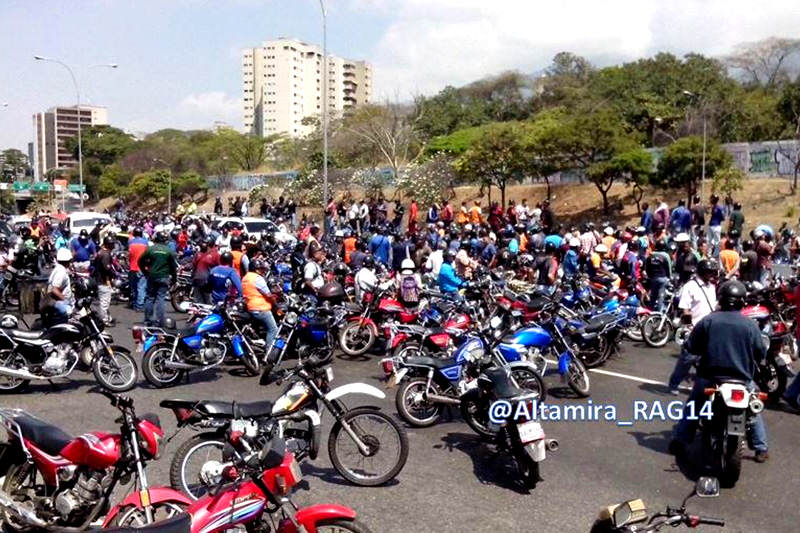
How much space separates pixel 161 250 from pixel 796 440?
9.01 m

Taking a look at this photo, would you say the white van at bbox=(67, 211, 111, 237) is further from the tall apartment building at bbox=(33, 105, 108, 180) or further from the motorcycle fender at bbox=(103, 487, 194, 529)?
the tall apartment building at bbox=(33, 105, 108, 180)

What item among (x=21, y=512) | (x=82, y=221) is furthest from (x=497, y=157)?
(x=21, y=512)

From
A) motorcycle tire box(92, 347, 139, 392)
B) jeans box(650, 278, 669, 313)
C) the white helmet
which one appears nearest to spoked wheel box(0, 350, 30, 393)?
motorcycle tire box(92, 347, 139, 392)

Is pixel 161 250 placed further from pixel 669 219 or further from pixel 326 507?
pixel 669 219

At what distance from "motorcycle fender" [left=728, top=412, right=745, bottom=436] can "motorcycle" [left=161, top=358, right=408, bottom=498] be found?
8.32 feet

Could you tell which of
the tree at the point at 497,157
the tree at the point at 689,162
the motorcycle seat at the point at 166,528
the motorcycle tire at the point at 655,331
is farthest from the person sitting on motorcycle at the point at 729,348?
the tree at the point at 497,157

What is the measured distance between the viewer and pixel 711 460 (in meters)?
6.50

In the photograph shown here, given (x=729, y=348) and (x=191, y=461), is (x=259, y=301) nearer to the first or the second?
(x=191, y=461)

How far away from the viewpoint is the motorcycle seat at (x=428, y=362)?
23.5 feet

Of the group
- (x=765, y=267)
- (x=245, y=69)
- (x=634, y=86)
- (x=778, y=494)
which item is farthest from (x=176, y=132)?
(x=778, y=494)

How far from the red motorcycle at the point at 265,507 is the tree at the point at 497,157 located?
95.7ft

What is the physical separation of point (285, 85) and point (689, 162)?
356ft

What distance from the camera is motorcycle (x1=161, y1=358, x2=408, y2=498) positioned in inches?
214

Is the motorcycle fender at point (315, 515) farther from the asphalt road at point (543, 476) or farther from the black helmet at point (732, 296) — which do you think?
the black helmet at point (732, 296)
